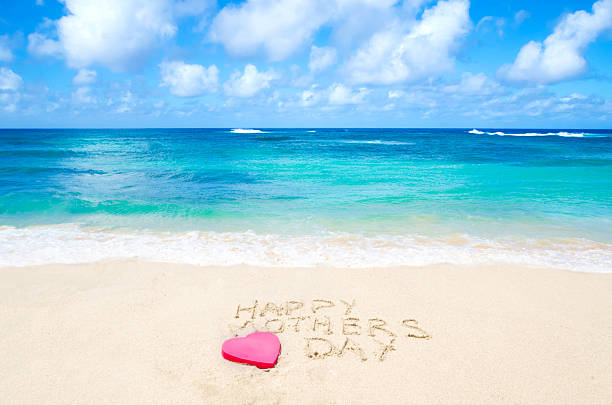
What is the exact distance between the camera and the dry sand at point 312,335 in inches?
137

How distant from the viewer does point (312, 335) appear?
432 cm

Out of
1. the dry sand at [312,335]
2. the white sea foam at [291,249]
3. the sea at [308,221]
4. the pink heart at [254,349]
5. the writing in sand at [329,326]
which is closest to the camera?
the dry sand at [312,335]

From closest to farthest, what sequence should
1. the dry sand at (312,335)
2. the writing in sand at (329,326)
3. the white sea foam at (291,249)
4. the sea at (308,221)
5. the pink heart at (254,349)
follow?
the dry sand at (312,335) < the pink heart at (254,349) < the writing in sand at (329,326) < the white sea foam at (291,249) < the sea at (308,221)

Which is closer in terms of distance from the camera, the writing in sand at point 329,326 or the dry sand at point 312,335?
the dry sand at point 312,335

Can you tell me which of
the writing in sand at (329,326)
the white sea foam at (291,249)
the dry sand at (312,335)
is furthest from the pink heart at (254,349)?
the white sea foam at (291,249)

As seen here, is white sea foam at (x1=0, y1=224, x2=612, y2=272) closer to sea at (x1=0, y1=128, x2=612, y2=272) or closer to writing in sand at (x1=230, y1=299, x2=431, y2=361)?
sea at (x1=0, y1=128, x2=612, y2=272)

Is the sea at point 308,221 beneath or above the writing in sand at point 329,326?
above

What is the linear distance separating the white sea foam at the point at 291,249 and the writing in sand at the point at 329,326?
5.36 feet

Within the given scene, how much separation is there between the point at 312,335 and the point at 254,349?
2.66 feet

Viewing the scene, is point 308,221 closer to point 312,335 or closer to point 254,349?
point 312,335

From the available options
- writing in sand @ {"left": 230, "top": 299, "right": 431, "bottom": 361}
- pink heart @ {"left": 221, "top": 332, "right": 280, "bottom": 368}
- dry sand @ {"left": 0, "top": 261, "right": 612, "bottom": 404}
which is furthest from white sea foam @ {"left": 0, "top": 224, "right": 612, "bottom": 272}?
pink heart @ {"left": 221, "top": 332, "right": 280, "bottom": 368}

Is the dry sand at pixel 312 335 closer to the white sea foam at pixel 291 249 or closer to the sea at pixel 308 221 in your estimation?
the white sea foam at pixel 291 249

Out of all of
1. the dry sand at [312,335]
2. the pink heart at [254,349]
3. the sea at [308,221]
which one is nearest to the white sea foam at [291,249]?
the sea at [308,221]

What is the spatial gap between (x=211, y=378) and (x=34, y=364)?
2095 millimetres
